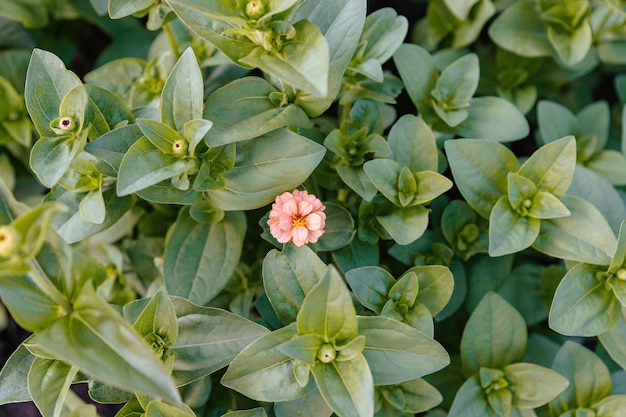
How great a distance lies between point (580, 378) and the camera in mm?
1618

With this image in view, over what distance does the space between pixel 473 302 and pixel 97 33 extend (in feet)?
5.86

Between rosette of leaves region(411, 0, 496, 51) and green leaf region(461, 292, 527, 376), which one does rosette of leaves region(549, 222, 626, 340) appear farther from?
rosette of leaves region(411, 0, 496, 51)

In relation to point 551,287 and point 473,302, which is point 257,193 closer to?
point 473,302

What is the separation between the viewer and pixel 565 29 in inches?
78.2

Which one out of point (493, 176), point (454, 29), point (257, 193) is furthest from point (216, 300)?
point (454, 29)

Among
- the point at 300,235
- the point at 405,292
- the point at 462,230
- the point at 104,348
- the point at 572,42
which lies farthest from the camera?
the point at 572,42

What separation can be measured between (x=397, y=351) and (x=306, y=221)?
0.34 m

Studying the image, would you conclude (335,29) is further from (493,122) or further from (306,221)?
(493,122)

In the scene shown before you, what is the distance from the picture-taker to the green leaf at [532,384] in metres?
1.51

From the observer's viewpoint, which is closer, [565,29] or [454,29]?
[565,29]

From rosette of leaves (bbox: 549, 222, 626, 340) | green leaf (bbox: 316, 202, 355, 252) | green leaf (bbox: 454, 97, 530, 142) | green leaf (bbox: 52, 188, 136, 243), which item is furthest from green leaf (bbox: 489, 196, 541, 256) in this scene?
green leaf (bbox: 52, 188, 136, 243)

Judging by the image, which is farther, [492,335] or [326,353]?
[492,335]

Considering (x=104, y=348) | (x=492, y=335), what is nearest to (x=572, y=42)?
(x=492, y=335)

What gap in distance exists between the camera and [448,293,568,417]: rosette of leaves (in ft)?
5.02
